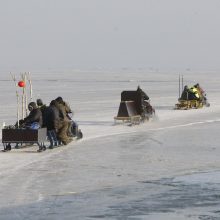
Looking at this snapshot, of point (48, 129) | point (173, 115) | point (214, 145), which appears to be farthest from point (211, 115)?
point (48, 129)

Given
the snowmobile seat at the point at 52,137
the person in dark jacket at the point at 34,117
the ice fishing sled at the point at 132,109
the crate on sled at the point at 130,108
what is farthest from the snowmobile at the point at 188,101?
the person in dark jacket at the point at 34,117

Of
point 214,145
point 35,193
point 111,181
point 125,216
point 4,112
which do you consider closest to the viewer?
point 125,216

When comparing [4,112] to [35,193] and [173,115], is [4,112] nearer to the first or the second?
[173,115]

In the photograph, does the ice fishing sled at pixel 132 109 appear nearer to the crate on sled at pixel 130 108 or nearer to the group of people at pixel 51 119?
the crate on sled at pixel 130 108

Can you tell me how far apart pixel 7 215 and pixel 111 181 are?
340 cm

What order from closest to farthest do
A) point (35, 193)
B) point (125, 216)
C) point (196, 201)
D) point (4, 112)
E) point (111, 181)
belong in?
point (125, 216)
point (196, 201)
point (35, 193)
point (111, 181)
point (4, 112)

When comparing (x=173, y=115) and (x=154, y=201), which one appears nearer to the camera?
(x=154, y=201)

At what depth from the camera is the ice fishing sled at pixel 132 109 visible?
25.8m

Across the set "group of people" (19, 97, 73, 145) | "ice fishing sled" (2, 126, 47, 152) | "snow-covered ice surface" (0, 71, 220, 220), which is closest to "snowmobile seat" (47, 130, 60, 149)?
"group of people" (19, 97, 73, 145)

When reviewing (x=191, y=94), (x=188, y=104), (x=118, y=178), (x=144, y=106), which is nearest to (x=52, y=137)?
(x=118, y=178)

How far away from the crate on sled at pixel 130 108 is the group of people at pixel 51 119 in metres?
6.82

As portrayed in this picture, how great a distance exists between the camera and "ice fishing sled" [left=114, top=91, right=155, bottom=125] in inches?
1014

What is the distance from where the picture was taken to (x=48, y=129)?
17828mm

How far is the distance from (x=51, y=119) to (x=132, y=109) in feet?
29.1
